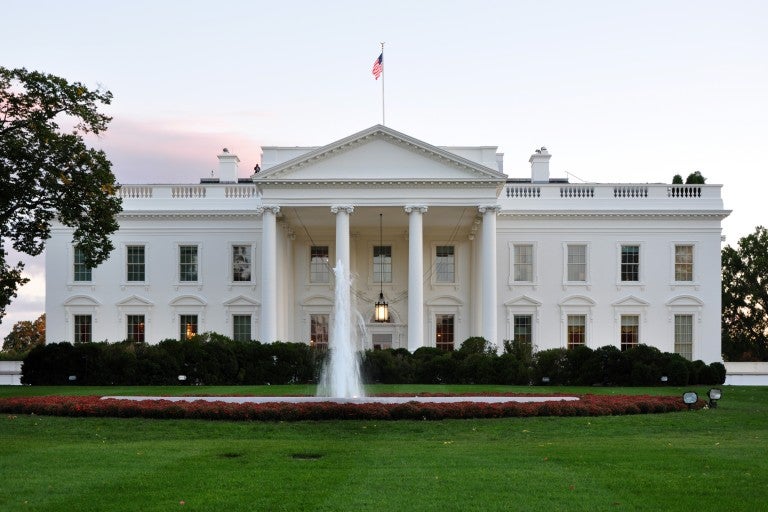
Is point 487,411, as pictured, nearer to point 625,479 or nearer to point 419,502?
point 625,479

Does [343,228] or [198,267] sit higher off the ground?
[343,228]

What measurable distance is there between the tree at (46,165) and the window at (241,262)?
15741 mm

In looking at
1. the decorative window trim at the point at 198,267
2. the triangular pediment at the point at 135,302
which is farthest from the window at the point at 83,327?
the decorative window trim at the point at 198,267

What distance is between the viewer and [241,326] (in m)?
45.4

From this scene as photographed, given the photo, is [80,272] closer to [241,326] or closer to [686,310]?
[241,326]

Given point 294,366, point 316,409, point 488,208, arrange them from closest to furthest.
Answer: point 316,409, point 294,366, point 488,208

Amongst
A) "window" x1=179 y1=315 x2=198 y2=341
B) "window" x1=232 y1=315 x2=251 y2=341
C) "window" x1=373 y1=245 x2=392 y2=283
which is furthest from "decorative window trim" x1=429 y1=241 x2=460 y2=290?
"window" x1=179 y1=315 x2=198 y2=341

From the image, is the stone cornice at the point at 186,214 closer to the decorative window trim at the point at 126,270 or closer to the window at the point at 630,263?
the decorative window trim at the point at 126,270

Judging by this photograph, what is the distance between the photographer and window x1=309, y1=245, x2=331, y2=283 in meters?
46.4

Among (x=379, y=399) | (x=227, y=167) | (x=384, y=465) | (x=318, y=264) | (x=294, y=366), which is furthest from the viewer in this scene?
(x=227, y=167)

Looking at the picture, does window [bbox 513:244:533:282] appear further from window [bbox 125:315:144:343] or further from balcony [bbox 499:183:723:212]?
window [bbox 125:315:144:343]

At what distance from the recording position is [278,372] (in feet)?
114

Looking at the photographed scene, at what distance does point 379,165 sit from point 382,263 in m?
7.46

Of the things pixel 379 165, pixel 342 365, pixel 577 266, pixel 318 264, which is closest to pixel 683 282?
pixel 577 266
